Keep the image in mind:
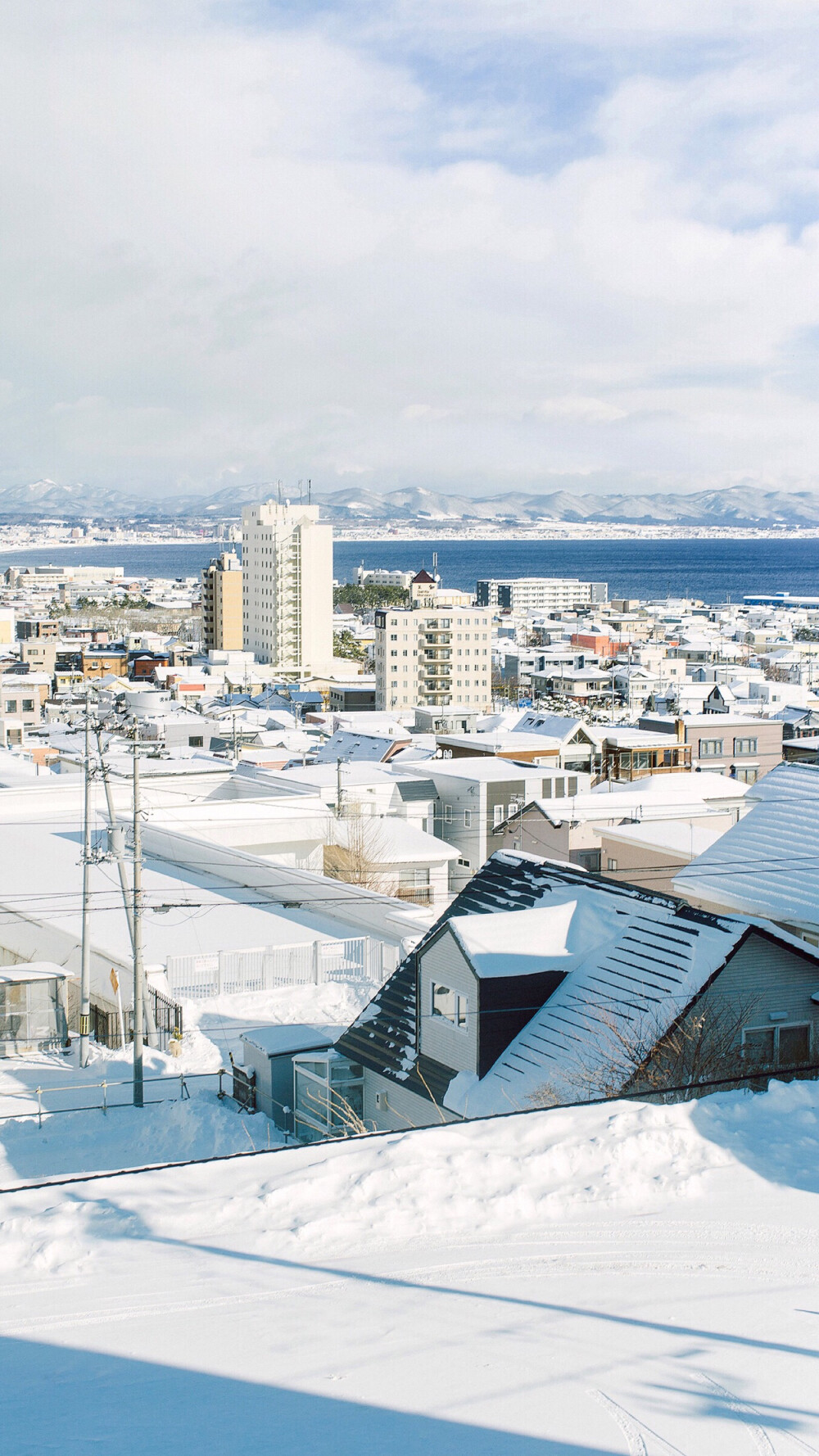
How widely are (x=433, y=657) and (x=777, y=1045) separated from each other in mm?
38637

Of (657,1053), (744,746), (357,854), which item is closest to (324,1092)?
(657,1053)

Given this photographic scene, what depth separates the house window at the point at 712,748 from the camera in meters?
21.8

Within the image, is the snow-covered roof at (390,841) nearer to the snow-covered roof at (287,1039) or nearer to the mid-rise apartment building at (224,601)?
the snow-covered roof at (287,1039)

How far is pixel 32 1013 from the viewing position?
849cm

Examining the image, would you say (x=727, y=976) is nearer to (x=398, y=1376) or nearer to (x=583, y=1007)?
(x=583, y=1007)

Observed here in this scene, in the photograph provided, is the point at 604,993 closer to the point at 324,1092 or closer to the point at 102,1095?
the point at 324,1092

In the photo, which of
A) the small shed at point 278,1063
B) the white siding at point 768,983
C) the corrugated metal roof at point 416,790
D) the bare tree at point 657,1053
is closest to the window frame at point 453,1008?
the bare tree at point 657,1053

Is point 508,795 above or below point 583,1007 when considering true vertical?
below

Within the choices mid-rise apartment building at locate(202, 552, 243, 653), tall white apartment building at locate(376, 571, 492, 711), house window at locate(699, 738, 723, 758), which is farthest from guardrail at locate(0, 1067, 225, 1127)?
mid-rise apartment building at locate(202, 552, 243, 653)

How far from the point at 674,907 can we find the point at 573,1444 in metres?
3.31

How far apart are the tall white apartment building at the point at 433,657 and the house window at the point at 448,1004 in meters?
36.5

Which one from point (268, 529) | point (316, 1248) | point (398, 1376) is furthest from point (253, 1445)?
point (268, 529)

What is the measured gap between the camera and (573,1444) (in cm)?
236

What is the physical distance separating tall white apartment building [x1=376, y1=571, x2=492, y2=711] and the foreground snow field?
38.5 metres
